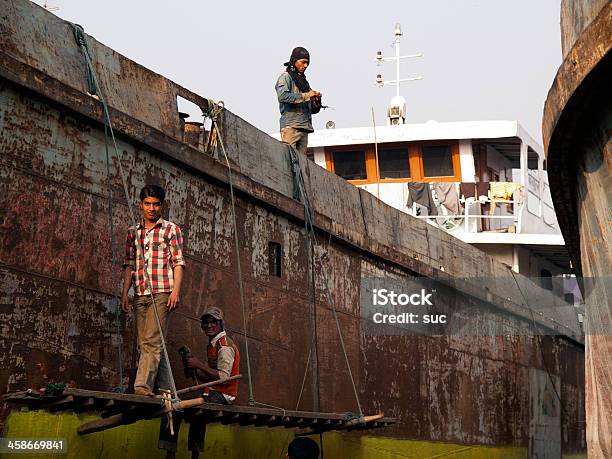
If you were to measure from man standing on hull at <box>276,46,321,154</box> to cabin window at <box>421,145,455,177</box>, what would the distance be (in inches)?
209

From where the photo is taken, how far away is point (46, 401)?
4.84m

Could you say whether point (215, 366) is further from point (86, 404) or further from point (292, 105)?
point (292, 105)

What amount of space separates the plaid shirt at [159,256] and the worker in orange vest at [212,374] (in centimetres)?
65

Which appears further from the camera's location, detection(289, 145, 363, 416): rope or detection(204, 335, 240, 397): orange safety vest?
detection(289, 145, 363, 416): rope

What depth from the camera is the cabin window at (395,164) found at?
46.7 ft

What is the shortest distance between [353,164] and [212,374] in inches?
344

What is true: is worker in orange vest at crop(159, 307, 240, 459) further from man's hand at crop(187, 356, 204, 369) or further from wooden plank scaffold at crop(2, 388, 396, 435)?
wooden plank scaffold at crop(2, 388, 396, 435)

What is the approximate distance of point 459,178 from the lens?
46.1 ft

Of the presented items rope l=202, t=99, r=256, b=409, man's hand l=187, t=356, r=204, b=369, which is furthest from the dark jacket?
man's hand l=187, t=356, r=204, b=369

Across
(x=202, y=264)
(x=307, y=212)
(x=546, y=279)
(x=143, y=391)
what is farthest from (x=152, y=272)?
(x=546, y=279)

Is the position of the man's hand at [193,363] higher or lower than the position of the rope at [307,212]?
lower

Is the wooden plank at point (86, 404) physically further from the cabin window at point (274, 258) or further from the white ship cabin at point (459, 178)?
the white ship cabin at point (459, 178)

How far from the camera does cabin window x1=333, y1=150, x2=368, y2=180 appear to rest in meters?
14.4

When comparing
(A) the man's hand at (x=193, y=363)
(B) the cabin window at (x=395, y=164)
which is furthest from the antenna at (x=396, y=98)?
(A) the man's hand at (x=193, y=363)
